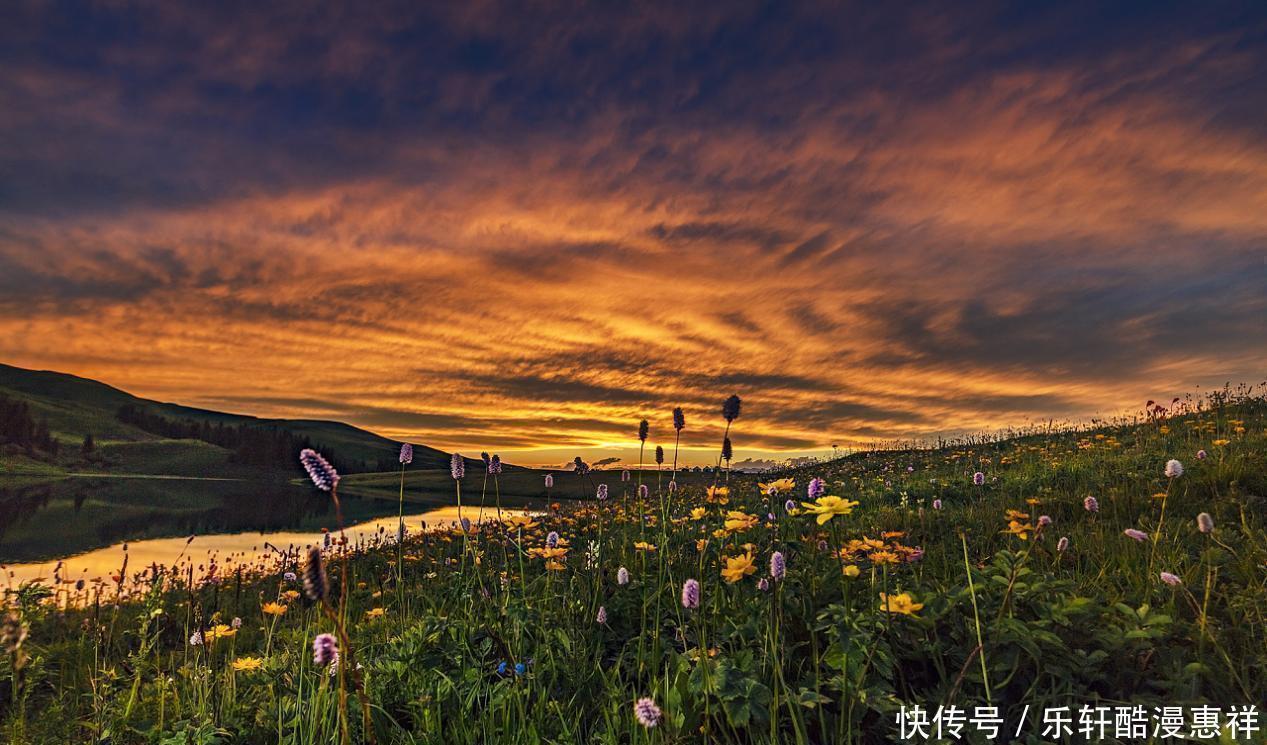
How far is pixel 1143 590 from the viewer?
4336 millimetres

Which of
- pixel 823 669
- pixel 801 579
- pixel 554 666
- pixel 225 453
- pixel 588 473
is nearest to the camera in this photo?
pixel 823 669

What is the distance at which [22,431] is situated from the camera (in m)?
126

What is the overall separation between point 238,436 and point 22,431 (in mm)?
38046

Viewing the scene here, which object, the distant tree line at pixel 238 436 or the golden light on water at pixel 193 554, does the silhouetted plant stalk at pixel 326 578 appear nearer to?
the golden light on water at pixel 193 554

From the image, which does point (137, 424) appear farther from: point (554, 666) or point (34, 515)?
point (554, 666)

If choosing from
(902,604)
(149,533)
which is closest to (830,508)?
(902,604)

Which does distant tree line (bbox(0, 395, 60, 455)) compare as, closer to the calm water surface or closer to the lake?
the lake

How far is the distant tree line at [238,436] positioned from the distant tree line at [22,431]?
2843 cm

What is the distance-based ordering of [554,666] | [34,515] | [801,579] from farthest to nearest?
[34,515], [801,579], [554,666]

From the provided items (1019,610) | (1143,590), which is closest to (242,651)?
(1019,610)

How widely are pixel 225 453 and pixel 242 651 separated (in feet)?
515

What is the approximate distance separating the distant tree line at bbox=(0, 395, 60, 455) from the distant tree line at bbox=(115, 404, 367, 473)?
28.4m

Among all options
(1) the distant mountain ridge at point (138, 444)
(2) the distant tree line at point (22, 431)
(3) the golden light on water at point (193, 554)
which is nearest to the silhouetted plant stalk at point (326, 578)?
(3) the golden light on water at point (193, 554)

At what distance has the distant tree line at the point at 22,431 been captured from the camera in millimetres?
118562
